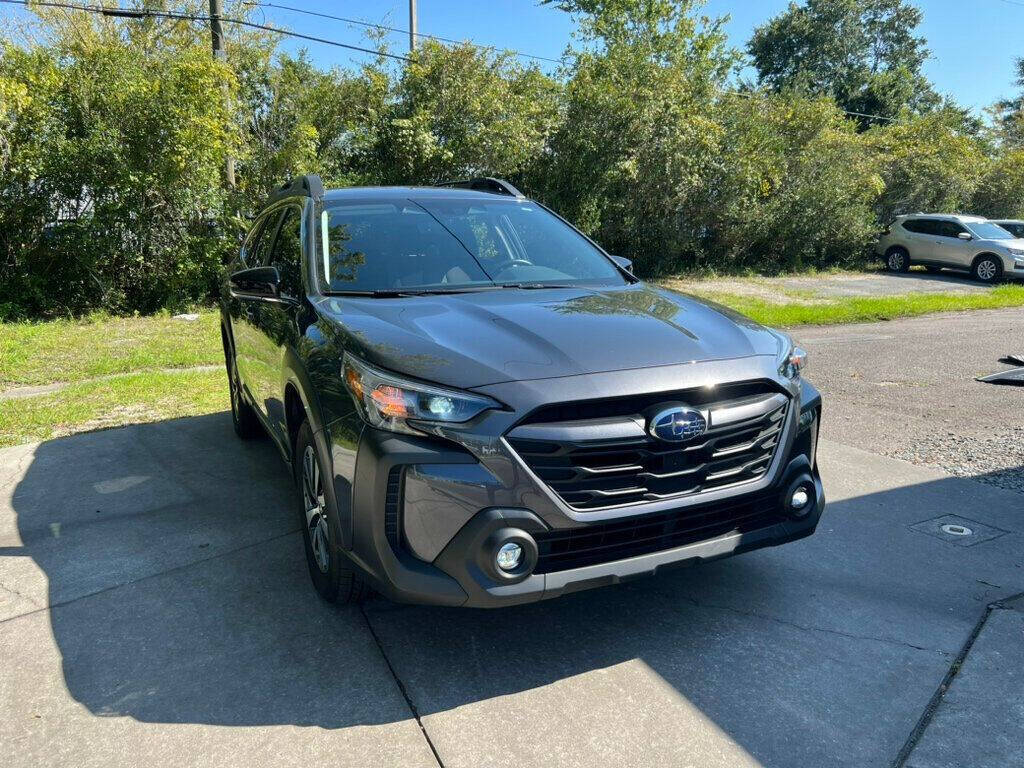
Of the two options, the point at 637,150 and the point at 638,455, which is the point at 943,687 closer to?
the point at 638,455

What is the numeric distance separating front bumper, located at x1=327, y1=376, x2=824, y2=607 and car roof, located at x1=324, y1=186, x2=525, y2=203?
2078 mm

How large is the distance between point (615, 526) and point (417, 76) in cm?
1285

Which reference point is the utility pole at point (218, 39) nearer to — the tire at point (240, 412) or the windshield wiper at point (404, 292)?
the tire at point (240, 412)

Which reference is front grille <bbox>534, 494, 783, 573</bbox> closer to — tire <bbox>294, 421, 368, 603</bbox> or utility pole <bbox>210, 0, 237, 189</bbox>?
tire <bbox>294, 421, 368, 603</bbox>

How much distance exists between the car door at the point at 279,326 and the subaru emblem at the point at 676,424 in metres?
1.73

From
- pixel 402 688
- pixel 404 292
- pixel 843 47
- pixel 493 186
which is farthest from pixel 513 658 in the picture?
pixel 843 47

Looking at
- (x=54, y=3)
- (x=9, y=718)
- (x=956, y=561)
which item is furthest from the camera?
(x=54, y=3)

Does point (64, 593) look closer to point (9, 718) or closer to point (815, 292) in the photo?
point (9, 718)

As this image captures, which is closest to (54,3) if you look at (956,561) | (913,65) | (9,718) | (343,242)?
(343,242)

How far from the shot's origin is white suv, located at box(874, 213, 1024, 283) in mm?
19953

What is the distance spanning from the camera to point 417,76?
14.1 m

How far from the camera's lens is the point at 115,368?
8.38 m

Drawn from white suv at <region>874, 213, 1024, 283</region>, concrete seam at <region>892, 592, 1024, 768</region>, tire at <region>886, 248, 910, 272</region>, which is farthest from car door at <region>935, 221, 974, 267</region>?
concrete seam at <region>892, 592, 1024, 768</region>

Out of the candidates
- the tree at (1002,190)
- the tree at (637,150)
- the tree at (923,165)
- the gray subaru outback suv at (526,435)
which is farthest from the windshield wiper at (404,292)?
the tree at (1002,190)
